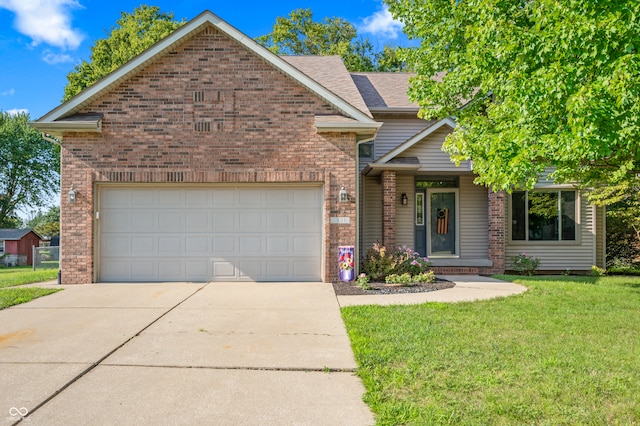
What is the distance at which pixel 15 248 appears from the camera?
32.3m

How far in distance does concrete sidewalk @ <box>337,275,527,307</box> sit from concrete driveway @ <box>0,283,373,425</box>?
63 centimetres

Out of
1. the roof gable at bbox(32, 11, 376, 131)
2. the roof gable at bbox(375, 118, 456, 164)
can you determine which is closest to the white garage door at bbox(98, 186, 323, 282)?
the roof gable at bbox(32, 11, 376, 131)

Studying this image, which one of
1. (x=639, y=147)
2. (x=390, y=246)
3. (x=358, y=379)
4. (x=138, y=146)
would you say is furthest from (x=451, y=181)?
(x=358, y=379)

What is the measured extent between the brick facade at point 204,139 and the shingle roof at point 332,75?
2395 mm

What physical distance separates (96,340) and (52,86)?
28430mm

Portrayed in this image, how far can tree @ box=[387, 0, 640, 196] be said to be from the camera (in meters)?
5.20

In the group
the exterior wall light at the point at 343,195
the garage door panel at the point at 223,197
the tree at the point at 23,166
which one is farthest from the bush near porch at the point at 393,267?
the tree at the point at 23,166

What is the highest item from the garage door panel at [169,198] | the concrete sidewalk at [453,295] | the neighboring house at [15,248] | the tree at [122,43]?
the tree at [122,43]

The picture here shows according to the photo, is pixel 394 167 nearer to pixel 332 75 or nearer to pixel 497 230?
pixel 497 230

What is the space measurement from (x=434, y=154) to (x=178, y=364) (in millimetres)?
9308

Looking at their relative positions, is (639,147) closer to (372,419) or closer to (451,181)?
(372,419)

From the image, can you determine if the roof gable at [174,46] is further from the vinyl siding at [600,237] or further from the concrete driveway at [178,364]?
the vinyl siding at [600,237]

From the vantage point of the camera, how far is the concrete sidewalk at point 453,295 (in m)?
7.36

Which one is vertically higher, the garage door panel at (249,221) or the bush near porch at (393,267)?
the garage door panel at (249,221)
